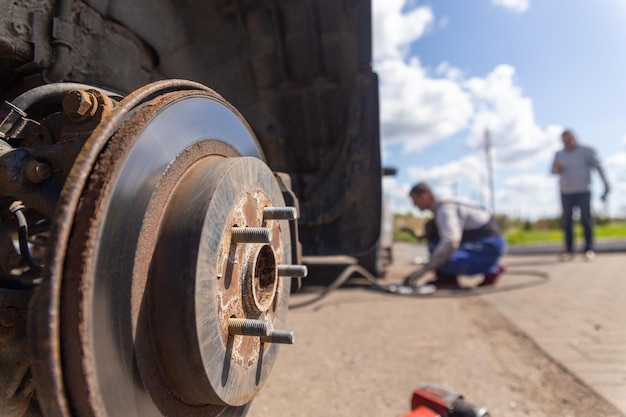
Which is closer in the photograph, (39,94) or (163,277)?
(163,277)

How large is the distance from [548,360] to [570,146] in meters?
4.32

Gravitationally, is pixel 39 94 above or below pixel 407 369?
above

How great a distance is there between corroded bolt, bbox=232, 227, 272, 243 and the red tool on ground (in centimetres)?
65

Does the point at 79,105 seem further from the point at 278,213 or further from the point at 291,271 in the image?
the point at 291,271

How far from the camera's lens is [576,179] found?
203 inches

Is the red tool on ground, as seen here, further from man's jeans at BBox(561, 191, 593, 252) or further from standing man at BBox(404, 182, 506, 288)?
man's jeans at BBox(561, 191, 593, 252)

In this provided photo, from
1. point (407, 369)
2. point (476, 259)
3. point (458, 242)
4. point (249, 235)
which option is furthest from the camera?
point (476, 259)

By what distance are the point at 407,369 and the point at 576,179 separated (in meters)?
4.55

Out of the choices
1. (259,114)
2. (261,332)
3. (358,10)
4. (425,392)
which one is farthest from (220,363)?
(358,10)

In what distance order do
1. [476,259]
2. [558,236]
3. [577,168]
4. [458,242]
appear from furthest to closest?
[558,236] < [577,168] < [476,259] < [458,242]

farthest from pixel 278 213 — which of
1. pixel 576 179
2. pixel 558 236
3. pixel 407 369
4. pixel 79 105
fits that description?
pixel 558 236

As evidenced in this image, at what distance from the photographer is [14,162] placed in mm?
682

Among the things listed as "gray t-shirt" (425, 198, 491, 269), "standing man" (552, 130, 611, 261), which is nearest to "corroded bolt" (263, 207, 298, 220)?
"gray t-shirt" (425, 198, 491, 269)

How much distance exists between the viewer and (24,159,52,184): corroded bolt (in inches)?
26.9
